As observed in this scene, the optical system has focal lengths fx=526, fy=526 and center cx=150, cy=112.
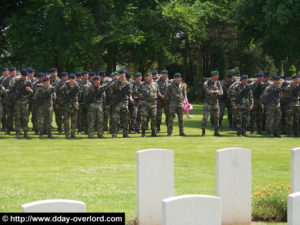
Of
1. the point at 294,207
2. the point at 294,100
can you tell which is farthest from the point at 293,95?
the point at 294,207

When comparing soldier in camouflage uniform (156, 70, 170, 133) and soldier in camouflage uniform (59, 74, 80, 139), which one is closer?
soldier in camouflage uniform (59, 74, 80, 139)

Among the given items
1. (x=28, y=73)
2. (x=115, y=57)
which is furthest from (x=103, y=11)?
(x=28, y=73)

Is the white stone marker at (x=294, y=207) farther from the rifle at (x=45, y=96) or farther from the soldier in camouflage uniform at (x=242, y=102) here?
the soldier in camouflage uniform at (x=242, y=102)

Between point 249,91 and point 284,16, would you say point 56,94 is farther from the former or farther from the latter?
point 284,16

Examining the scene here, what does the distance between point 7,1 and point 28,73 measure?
826 inches

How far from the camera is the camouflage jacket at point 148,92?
18266 millimetres

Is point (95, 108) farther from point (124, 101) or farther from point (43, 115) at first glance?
point (43, 115)

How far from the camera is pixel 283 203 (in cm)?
766

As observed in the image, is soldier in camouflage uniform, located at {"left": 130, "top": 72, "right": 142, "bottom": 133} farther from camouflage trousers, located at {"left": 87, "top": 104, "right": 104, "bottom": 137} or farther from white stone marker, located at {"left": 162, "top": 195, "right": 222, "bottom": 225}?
white stone marker, located at {"left": 162, "top": 195, "right": 222, "bottom": 225}

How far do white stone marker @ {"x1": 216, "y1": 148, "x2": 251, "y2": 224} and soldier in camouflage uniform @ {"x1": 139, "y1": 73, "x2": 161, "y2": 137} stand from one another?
1119 cm

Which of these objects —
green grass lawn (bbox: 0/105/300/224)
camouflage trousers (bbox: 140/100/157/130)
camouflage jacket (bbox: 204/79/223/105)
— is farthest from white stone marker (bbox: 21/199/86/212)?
camouflage jacket (bbox: 204/79/223/105)

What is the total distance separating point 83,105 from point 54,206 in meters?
15.3

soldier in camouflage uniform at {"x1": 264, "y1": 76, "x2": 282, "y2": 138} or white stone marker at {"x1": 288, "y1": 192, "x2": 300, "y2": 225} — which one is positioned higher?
soldier in camouflage uniform at {"x1": 264, "y1": 76, "x2": 282, "y2": 138}

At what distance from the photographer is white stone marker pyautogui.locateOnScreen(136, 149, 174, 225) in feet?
21.7
